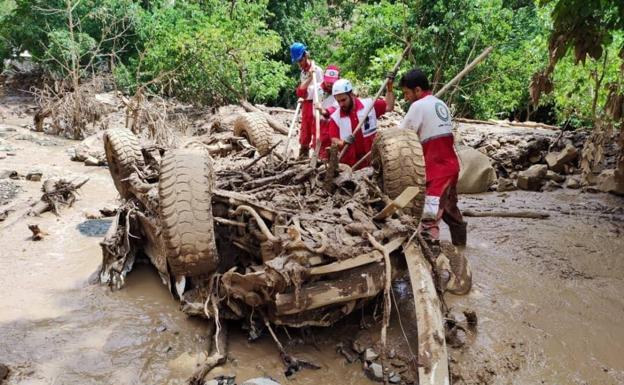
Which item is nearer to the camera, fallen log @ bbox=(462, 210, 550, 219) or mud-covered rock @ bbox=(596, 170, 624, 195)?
fallen log @ bbox=(462, 210, 550, 219)

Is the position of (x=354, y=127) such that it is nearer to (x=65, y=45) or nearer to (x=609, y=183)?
(x=609, y=183)

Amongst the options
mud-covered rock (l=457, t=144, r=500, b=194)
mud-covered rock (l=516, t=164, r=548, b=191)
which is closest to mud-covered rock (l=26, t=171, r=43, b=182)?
mud-covered rock (l=457, t=144, r=500, b=194)

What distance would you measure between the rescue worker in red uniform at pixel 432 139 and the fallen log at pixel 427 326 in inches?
53.1

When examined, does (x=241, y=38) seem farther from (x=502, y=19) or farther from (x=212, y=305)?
(x=212, y=305)

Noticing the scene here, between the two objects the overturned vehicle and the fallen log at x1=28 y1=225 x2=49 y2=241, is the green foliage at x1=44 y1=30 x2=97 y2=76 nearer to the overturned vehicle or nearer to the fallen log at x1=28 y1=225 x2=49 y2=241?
the fallen log at x1=28 y1=225 x2=49 y2=241

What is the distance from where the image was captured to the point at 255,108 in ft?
46.8

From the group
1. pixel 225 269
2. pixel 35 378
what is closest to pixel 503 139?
pixel 225 269

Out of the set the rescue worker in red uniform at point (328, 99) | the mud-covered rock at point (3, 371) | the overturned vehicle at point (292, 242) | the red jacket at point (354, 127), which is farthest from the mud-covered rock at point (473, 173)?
the mud-covered rock at point (3, 371)

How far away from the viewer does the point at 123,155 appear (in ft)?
18.2

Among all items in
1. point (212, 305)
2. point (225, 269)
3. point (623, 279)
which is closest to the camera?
point (212, 305)

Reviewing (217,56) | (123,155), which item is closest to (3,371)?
(123,155)

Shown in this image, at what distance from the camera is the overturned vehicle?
3.00 meters

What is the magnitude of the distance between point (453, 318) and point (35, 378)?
2809 mm

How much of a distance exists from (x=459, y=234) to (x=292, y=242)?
280 centimetres
